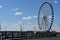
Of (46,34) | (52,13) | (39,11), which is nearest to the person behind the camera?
(52,13)

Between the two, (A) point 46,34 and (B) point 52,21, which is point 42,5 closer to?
(B) point 52,21

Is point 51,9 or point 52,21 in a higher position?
point 51,9

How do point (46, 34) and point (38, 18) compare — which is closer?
point (38, 18)

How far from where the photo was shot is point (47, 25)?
76.6 metres

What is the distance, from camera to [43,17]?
77625 mm

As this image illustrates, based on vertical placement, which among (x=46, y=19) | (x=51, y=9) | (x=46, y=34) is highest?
(x=51, y=9)

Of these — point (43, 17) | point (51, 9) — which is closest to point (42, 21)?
point (43, 17)

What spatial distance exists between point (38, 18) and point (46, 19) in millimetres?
7071

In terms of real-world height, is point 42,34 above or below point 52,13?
below

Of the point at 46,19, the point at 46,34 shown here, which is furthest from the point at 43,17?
the point at 46,34

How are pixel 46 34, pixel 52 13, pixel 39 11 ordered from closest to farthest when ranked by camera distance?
pixel 52 13 → pixel 39 11 → pixel 46 34

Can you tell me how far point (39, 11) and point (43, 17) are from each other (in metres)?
5.06

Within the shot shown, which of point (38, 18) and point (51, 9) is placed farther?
point (38, 18)

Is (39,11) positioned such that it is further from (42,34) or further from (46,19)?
(42,34)
